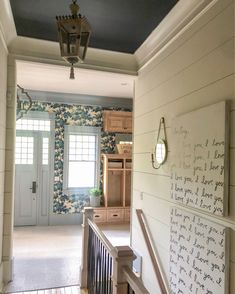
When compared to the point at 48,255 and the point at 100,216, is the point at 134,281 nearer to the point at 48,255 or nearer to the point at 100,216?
the point at 48,255

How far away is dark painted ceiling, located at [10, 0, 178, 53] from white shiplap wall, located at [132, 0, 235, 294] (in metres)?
0.34

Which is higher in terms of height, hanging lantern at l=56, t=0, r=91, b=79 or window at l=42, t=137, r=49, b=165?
hanging lantern at l=56, t=0, r=91, b=79

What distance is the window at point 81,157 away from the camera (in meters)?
6.18

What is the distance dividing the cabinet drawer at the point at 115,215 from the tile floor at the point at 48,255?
0.81 ft

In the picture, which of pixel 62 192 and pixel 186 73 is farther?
pixel 62 192

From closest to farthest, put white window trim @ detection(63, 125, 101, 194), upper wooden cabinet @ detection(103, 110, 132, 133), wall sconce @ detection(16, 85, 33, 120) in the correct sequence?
wall sconce @ detection(16, 85, 33, 120), white window trim @ detection(63, 125, 101, 194), upper wooden cabinet @ detection(103, 110, 132, 133)

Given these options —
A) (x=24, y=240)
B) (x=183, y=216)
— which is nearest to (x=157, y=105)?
(x=183, y=216)

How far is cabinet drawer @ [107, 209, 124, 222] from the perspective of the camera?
6.03 metres

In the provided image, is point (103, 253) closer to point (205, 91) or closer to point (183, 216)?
point (183, 216)

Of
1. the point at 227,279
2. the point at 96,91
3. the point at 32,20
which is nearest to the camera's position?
the point at 227,279

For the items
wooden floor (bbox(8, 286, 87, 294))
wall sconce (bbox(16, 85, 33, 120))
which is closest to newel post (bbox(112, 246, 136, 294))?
wooden floor (bbox(8, 286, 87, 294))

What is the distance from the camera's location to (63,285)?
10.4 ft

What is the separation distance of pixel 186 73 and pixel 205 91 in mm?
401

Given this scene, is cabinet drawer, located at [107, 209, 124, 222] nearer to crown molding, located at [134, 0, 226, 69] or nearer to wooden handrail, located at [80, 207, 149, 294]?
wooden handrail, located at [80, 207, 149, 294]
